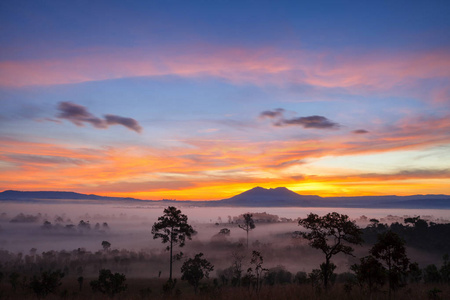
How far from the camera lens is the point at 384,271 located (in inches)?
710

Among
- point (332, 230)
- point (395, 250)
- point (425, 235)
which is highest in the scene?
point (332, 230)

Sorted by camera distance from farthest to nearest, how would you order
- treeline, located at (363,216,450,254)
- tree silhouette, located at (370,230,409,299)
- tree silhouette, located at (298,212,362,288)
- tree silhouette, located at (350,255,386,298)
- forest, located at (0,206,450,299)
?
treeline, located at (363,216,450,254)
tree silhouette, located at (298,212,362,288)
tree silhouette, located at (370,230,409,299)
forest, located at (0,206,450,299)
tree silhouette, located at (350,255,386,298)

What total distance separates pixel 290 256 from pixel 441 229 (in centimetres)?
7932

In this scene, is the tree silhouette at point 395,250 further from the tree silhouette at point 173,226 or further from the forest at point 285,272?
the tree silhouette at point 173,226

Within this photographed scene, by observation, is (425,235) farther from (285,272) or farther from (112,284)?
(112,284)

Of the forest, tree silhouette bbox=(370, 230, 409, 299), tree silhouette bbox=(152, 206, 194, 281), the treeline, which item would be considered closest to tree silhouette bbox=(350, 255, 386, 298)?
the forest

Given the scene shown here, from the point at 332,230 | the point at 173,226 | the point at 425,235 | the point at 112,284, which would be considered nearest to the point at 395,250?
the point at 332,230

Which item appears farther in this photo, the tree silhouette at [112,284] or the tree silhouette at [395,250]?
the tree silhouette at [112,284]

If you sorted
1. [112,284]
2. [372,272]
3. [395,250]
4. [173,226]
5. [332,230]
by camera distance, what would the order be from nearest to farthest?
1. [372,272]
2. [395,250]
3. [332,230]
4. [112,284]
5. [173,226]

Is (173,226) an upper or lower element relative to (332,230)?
lower

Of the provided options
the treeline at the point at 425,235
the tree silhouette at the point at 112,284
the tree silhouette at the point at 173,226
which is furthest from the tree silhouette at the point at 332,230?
the treeline at the point at 425,235

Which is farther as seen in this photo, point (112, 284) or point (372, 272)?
point (112, 284)

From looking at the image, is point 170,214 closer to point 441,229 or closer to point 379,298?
point 379,298

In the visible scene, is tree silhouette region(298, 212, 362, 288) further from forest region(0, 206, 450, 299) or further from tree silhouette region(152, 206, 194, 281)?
tree silhouette region(152, 206, 194, 281)
